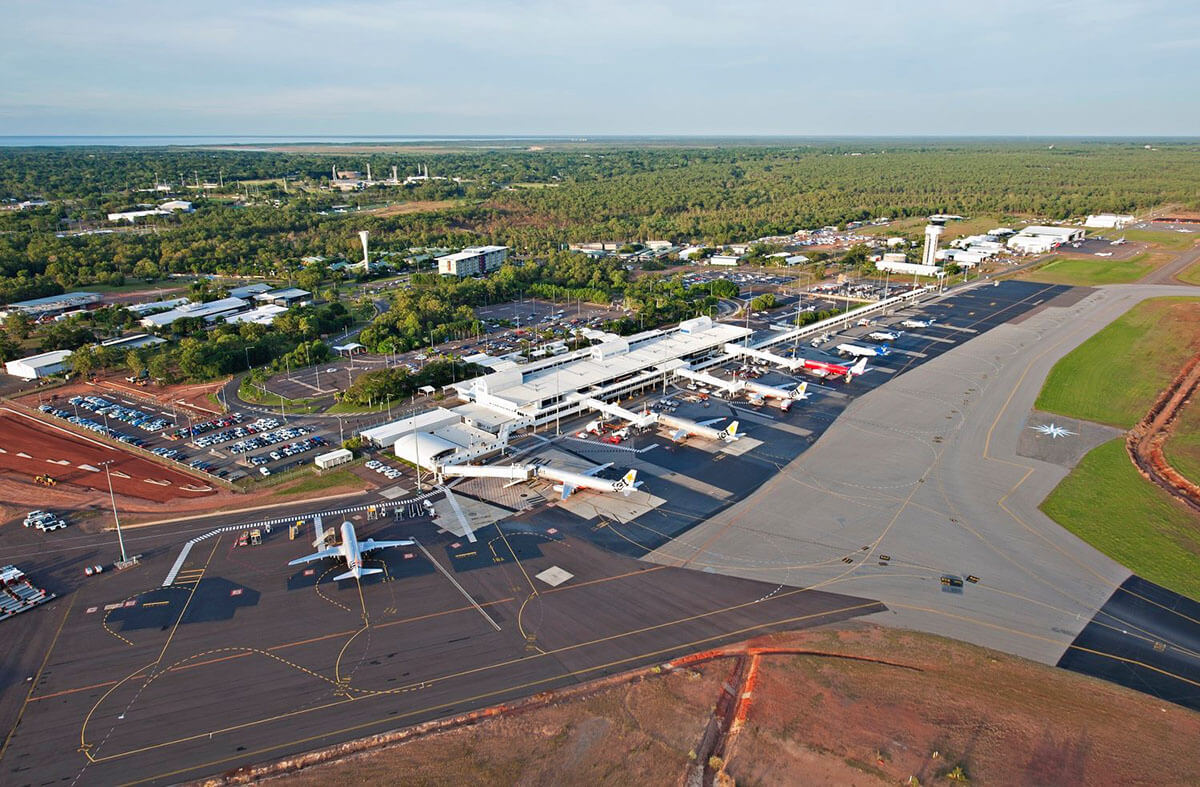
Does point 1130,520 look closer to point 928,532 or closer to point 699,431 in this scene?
point 928,532

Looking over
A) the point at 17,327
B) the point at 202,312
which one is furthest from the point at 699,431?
the point at 17,327

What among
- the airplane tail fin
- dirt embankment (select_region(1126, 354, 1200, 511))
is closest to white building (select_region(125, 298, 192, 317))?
the airplane tail fin

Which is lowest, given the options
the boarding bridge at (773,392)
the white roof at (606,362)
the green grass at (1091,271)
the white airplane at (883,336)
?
the boarding bridge at (773,392)

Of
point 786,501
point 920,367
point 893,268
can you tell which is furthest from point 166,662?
point 893,268

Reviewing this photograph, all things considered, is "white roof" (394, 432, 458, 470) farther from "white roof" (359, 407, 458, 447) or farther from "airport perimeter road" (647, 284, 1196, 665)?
"airport perimeter road" (647, 284, 1196, 665)

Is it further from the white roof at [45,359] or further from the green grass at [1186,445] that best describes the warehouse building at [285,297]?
the green grass at [1186,445]

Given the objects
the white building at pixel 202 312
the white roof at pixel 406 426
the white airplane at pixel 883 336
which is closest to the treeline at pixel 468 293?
the white building at pixel 202 312
